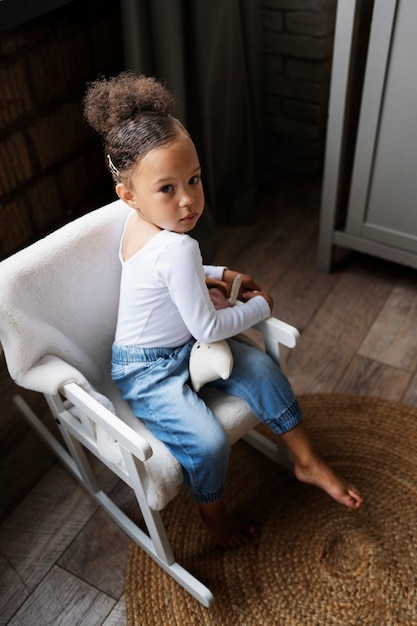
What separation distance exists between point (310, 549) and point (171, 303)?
0.64 meters

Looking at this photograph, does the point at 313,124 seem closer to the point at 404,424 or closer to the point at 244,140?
the point at 244,140

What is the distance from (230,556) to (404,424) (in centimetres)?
55

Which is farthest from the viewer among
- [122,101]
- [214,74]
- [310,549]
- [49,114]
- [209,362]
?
[214,74]

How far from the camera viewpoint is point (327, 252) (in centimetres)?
193

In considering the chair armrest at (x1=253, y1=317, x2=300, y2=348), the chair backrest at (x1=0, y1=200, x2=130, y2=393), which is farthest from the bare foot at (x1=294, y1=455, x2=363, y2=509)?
the chair backrest at (x1=0, y1=200, x2=130, y2=393)

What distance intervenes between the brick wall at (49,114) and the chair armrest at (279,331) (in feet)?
2.73

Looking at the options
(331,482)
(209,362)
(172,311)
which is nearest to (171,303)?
(172,311)

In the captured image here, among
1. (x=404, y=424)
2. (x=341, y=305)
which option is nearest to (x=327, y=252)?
(x=341, y=305)

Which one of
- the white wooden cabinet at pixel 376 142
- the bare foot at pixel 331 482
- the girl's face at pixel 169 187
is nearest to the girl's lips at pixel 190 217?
the girl's face at pixel 169 187

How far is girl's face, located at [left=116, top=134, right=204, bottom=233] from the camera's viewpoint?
3.19 ft

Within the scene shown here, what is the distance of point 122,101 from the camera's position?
38.8 inches

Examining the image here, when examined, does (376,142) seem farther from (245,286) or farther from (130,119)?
(130,119)

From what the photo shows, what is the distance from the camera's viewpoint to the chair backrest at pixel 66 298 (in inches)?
42.0

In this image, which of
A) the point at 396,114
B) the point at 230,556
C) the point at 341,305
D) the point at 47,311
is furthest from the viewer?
the point at 341,305
